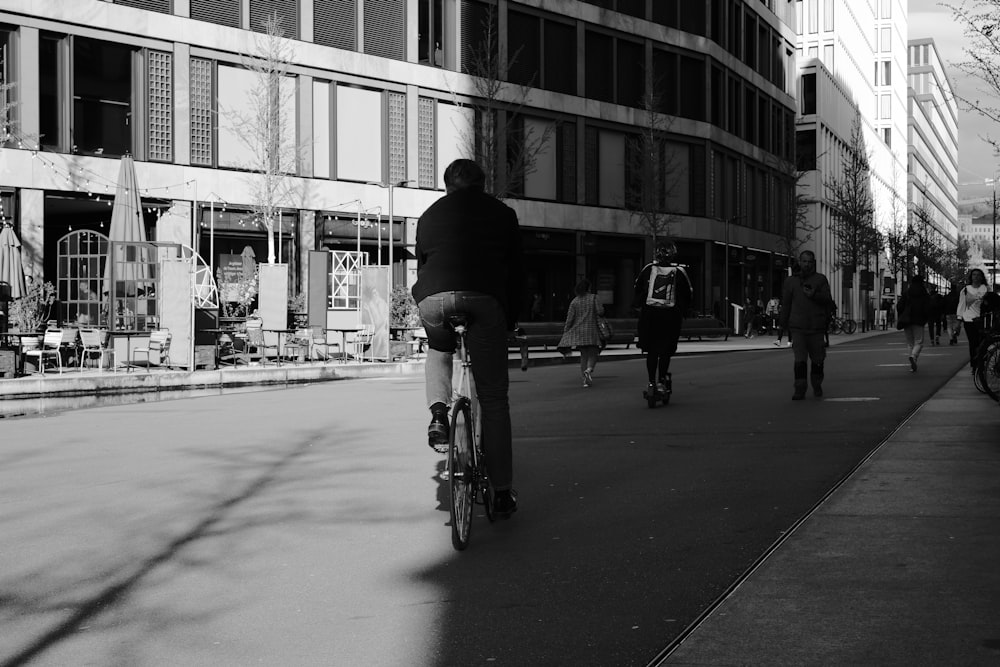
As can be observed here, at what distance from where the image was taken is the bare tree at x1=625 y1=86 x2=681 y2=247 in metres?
46.9

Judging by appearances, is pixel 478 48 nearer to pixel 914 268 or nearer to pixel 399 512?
pixel 399 512

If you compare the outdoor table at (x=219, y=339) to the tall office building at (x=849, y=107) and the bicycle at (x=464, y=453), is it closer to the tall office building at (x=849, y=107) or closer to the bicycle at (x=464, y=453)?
the bicycle at (x=464, y=453)

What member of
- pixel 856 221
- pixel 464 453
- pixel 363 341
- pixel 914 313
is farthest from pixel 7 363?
pixel 856 221

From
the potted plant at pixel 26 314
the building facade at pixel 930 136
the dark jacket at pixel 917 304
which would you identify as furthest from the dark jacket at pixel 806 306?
the building facade at pixel 930 136

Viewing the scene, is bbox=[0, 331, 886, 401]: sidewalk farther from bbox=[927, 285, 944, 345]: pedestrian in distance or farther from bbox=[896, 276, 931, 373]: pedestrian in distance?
bbox=[927, 285, 944, 345]: pedestrian in distance

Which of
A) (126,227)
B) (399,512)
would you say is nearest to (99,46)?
(126,227)

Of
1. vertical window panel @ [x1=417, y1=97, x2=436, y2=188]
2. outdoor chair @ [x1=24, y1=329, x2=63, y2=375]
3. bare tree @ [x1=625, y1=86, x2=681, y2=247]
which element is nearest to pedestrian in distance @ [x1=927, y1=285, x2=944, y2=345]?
bare tree @ [x1=625, y1=86, x2=681, y2=247]

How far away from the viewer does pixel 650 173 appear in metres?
46.9

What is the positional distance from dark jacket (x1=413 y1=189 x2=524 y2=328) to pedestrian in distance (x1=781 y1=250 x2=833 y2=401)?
959cm

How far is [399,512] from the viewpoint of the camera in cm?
745

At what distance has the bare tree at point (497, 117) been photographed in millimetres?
39125

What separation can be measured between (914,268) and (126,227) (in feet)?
249

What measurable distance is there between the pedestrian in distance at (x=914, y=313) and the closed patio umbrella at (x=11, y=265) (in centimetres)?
1497

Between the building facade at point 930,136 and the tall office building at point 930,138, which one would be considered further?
the building facade at point 930,136
